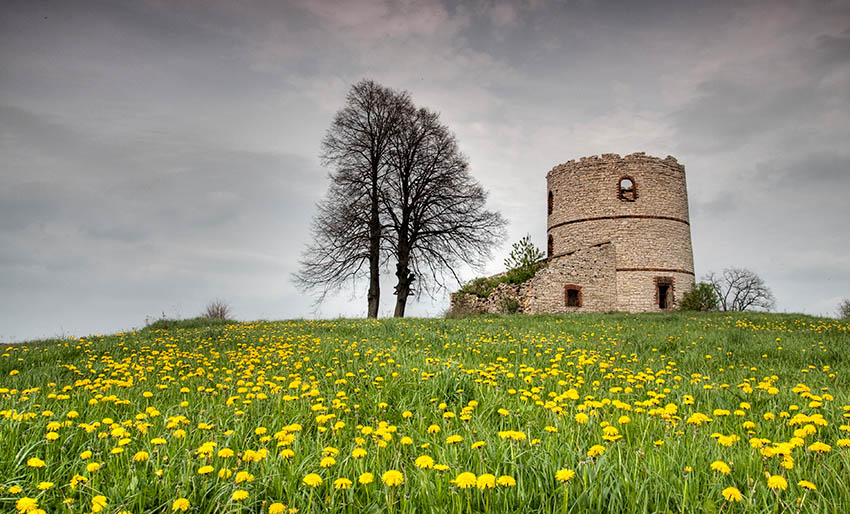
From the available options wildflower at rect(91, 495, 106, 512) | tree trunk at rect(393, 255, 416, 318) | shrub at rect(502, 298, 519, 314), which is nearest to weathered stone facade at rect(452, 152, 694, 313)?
shrub at rect(502, 298, 519, 314)

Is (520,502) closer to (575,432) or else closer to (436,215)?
(575,432)

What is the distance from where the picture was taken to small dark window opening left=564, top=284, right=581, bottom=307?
82.9ft

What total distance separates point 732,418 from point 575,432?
1803 millimetres

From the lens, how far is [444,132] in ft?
79.2

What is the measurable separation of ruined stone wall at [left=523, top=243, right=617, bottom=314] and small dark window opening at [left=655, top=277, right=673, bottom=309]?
237 centimetres

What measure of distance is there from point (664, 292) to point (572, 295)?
5717 mm

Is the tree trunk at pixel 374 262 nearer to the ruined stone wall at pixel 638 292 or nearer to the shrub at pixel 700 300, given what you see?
the ruined stone wall at pixel 638 292

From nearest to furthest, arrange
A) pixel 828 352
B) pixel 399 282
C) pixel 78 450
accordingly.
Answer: pixel 78 450
pixel 828 352
pixel 399 282

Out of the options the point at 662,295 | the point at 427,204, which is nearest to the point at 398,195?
the point at 427,204

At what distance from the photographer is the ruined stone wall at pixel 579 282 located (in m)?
24.4

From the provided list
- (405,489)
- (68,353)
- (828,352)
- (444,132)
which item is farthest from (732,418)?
(444,132)

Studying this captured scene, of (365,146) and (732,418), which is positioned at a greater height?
(365,146)

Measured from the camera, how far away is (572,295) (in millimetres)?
25547

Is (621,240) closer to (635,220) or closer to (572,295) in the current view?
(635,220)
